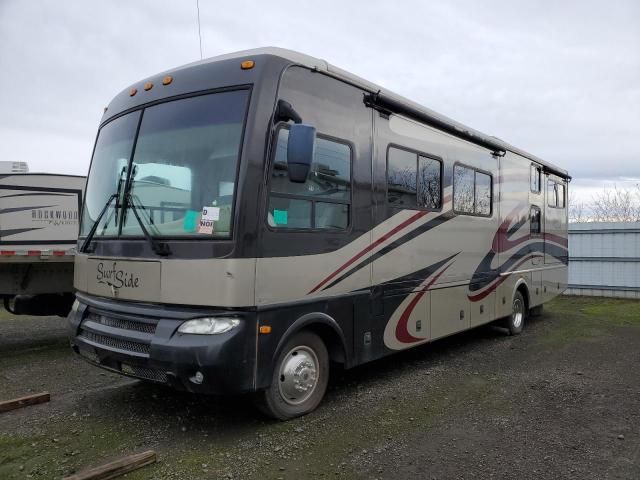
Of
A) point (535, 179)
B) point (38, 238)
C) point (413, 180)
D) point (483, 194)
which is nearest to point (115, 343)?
point (413, 180)

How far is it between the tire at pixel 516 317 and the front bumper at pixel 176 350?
19.4 feet

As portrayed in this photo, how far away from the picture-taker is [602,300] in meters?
13.6

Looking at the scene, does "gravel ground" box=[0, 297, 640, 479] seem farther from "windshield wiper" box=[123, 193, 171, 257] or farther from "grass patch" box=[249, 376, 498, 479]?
"windshield wiper" box=[123, 193, 171, 257]

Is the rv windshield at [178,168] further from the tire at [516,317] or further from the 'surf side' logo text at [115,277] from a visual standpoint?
the tire at [516,317]

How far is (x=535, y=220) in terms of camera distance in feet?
32.3

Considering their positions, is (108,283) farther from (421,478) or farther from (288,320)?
(421,478)

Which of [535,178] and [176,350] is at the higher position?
[535,178]

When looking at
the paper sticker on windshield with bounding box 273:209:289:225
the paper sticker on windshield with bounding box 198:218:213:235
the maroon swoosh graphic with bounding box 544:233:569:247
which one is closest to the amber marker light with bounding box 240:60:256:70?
the paper sticker on windshield with bounding box 273:209:289:225

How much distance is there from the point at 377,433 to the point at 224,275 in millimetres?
1813

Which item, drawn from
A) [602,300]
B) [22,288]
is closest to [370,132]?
[22,288]

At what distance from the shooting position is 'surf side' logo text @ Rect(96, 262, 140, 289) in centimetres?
444

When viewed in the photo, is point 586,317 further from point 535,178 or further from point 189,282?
point 189,282

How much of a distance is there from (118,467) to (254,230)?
1856 millimetres

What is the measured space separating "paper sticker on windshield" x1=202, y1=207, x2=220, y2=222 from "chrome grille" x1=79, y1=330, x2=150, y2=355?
1.08 m
